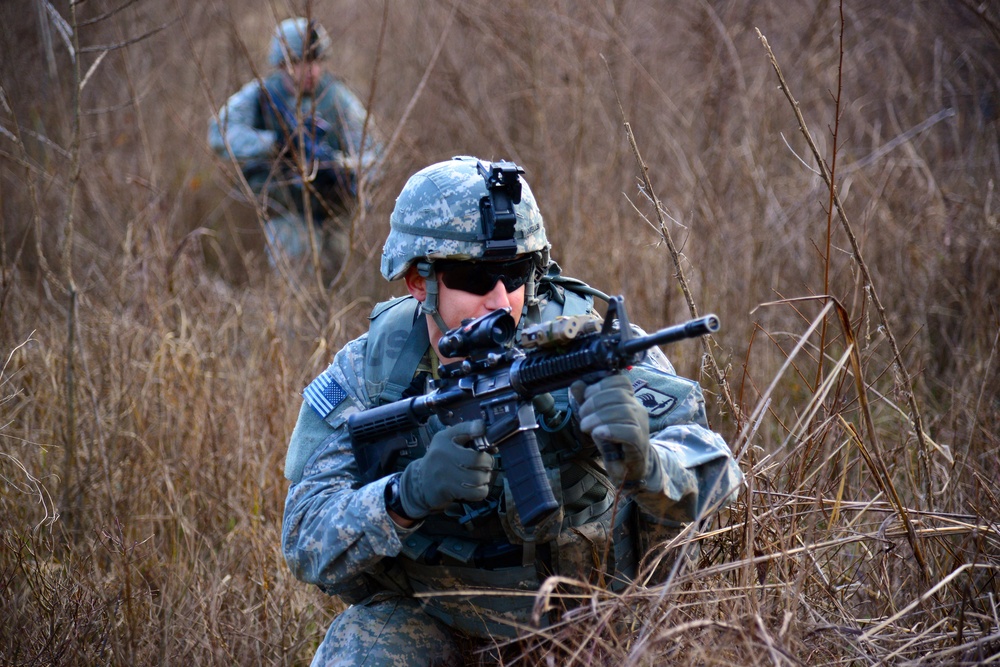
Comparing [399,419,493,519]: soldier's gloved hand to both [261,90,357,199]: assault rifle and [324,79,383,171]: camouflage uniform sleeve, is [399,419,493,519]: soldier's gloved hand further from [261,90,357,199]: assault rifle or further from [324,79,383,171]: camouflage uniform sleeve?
[324,79,383,171]: camouflage uniform sleeve

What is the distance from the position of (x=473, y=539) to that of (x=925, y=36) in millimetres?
5714

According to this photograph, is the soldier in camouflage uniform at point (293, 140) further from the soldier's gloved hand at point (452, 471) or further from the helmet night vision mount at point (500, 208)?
the soldier's gloved hand at point (452, 471)

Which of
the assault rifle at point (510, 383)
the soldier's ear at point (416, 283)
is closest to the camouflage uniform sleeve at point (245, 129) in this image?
the soldier's ear at point (416, 283)

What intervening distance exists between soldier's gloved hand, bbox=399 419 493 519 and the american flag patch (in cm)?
45

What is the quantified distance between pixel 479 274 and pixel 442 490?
63cm

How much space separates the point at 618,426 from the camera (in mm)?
2078

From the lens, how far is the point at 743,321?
17.1 ft

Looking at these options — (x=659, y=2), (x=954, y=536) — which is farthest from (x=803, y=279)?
(x=659, y=2)

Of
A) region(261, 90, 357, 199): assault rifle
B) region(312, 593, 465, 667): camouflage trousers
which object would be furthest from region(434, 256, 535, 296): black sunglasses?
region(261, 90, 357, 199): assault rifle

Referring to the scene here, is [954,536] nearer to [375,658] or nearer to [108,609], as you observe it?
[375,658]

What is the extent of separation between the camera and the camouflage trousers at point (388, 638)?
8.53 ft

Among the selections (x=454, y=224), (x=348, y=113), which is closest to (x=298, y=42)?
(x=348, y=113)

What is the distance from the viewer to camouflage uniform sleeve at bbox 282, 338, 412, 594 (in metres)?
2.46

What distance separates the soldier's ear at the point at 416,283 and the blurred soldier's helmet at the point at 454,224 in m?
0.04
